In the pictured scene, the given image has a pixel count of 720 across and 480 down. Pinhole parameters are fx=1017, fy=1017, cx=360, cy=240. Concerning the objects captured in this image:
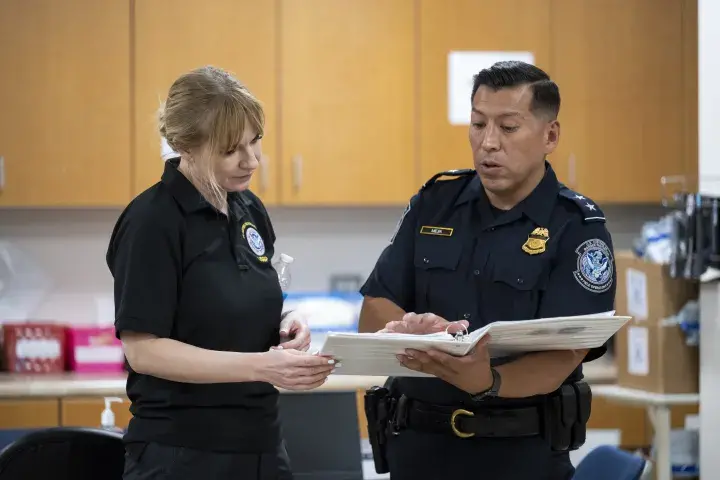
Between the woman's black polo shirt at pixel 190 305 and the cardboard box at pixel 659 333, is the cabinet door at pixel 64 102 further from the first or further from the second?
the woman's black polo shirt at pixel 190 305

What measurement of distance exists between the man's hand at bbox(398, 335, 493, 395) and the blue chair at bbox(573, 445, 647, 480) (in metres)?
0.60

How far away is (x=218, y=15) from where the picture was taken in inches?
155

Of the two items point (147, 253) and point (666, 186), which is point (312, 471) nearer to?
point (147, 253)

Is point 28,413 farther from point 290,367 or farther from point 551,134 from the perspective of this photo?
point 551,134

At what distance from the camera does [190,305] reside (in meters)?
1.69

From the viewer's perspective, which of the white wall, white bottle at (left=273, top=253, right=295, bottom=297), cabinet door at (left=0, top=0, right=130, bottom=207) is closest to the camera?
white bottle at (left=273, top=253, right=295, bottom=297)

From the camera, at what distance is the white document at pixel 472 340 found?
156cm

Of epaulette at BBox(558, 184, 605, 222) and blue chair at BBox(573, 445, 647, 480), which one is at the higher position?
epaulette at BBox(558, 184, 605, 222)

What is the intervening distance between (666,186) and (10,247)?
2694 millimetres

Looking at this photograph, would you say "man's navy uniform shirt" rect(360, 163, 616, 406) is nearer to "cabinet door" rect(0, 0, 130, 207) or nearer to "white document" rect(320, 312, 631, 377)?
"white document" rect(320, 312, 631, 377)

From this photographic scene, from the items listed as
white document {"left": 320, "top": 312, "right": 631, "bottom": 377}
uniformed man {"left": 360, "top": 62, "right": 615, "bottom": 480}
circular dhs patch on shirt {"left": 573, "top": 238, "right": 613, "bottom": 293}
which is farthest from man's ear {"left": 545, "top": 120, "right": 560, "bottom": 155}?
white document {"left": 320, "top": 312, "right": 631, "bottom": 377}

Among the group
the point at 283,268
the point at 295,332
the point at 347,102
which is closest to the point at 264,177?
the point at 347,102

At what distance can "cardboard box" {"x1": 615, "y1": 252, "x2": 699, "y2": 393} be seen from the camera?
11.1 ft

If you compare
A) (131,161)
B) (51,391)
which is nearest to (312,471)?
(51,391)
